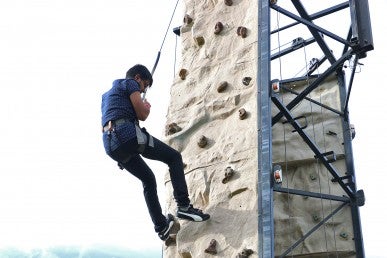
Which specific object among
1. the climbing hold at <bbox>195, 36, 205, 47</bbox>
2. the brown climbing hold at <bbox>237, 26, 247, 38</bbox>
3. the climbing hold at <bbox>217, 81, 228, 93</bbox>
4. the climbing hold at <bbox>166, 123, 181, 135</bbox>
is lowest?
the climbing hold at <bbox>166, 123, 181, 135</bbox>

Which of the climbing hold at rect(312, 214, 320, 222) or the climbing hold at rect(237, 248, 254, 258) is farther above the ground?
the climbing hold at rect(312, 214, 320, 222)

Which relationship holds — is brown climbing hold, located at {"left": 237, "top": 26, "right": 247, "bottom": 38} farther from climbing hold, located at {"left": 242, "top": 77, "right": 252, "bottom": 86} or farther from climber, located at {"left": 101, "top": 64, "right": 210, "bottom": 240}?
climber, located at {"left": 101, "top": 64, "right": 210, "bottom": 240}

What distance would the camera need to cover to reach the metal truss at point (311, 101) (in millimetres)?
5711

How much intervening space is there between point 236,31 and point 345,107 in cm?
160

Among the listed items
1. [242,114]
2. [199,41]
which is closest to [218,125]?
[242,114]

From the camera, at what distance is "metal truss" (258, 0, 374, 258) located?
5.71m

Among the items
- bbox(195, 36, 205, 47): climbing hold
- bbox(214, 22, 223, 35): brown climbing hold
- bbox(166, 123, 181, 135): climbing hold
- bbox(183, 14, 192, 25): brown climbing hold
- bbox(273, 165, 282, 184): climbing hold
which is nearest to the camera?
bbox(273, 165, 282, 184): climbing hold

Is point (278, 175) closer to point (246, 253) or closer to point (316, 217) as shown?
point (246, 253)

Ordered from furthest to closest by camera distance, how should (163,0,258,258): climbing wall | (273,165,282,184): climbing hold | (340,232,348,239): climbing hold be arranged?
(340,232,348,239): climbing hold, (163,0,258,258): climbing wall, (273,165,282,184): climbing hold

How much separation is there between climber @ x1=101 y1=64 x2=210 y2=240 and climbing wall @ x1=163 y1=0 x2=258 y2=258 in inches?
9.8

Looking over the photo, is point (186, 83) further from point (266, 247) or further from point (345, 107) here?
point (266, 247)

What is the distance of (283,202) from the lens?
24.1ft

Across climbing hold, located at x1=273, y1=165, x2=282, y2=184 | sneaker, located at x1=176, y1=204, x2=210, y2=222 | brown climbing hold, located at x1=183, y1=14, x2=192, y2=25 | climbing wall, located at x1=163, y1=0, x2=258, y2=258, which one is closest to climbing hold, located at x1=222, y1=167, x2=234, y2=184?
climbing wall, located at x1=163, y1=0, x2=258, y2=258

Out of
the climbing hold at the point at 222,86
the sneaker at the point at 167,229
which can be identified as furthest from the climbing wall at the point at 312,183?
the sneaker at the point at 167,229
